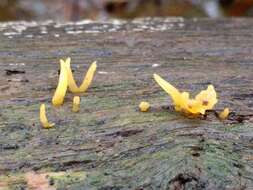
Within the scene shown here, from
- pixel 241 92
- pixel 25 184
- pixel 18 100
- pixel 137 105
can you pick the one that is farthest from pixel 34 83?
pixel 241 92

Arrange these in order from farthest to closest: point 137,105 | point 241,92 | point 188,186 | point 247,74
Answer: point 247,74, point 241,92, point 137,105, point 188,186

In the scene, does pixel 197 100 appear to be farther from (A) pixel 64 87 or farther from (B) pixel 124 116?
(A) pixel 64 87

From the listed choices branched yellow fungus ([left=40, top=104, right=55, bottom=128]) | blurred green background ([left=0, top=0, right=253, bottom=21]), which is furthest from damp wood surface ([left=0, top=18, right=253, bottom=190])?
blurred green background ([left=0, top=0, right=253, bottom=21])

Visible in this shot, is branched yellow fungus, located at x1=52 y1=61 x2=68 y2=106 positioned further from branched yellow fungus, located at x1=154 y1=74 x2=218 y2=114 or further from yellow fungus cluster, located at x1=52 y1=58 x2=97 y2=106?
branched yellow fungus, located at x1=154 y1=74 x2=218 y2=114

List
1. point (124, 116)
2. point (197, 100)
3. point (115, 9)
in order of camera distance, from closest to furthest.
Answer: point (197, 100) < point (124, 116) < point (115, 9)

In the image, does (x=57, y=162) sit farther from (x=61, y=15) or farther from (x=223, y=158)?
(x=61, y=15)

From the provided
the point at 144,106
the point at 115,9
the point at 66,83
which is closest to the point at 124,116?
the point at 144,106
